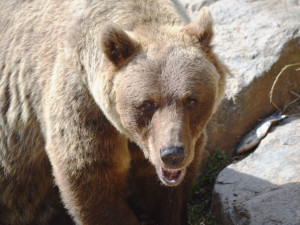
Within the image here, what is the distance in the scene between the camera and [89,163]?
17.2 ft

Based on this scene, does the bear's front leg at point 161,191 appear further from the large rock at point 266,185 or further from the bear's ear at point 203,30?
the bear's ear at point 203,30

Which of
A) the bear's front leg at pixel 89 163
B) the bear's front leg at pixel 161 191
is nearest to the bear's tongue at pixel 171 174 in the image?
the bear's front leg at pixel 89 163

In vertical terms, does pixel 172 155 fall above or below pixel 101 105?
below

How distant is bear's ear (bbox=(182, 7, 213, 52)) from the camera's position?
16.2 feet

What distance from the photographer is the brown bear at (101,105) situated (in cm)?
470

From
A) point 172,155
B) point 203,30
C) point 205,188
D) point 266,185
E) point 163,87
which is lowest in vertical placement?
point 205,188

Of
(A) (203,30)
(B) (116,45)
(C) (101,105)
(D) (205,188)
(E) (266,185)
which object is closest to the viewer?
(B) (116,45)

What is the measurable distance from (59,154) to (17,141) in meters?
0.96

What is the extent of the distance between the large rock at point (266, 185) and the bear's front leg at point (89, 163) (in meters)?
1.19

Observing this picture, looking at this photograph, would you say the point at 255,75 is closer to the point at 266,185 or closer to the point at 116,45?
the point at 266,185

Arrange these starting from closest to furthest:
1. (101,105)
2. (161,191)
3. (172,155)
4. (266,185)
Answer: (172,155) < (101,105) < (266,185) < (161,191)

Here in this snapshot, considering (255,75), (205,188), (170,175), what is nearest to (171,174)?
(170,175)

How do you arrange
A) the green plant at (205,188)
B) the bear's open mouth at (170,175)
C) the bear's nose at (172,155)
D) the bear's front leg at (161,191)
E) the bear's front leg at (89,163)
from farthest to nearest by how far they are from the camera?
the green plant at (205,188)
the bear's front leg at (161,191)
the bear's front leg at (89,163)
the bear's open mouth at (170,175)
the bear's nose at (172,155)

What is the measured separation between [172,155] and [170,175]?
0.52 metres
